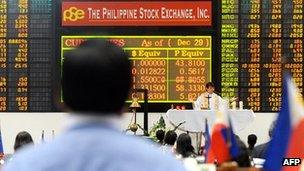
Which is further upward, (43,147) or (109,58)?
(109,58)

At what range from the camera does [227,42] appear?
10.7 metres

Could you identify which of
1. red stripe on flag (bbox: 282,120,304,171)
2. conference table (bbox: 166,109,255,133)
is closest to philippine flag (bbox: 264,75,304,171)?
red stripe on flag (bbox: 282,120,304,171)

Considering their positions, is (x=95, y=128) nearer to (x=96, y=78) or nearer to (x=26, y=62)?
(x=96, y=78)

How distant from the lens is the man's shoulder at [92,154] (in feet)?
4.14

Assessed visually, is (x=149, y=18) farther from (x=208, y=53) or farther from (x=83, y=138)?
(x=83, y=138)

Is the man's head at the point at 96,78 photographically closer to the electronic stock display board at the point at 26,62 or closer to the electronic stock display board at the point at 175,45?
the electronic stock display board at the point at 175,45

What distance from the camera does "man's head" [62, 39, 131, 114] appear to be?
1314 millimetres

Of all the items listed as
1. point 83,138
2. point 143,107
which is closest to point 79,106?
point 83,138

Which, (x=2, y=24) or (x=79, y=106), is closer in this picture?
(x=79, y=106)

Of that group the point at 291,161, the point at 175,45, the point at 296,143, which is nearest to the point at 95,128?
the point at 296,143

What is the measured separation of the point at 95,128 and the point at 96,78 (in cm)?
10

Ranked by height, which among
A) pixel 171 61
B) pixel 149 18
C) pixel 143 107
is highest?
pixel 149 18

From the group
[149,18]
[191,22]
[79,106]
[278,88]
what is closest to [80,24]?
[149,18]

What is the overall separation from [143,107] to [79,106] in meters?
9.36
